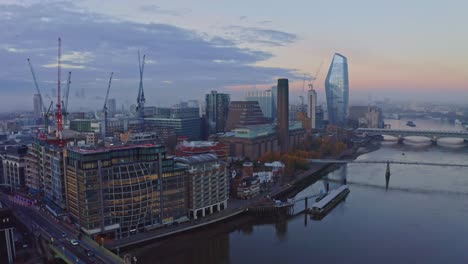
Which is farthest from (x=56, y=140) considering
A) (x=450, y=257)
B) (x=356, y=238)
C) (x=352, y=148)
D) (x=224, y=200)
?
(x=352, y=148)

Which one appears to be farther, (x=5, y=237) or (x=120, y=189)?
(x=120, y=189)

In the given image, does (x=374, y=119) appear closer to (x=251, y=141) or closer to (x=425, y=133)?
(x=425, y=133)

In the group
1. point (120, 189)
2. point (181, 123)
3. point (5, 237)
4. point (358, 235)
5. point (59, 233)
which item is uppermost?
point (181, 123)

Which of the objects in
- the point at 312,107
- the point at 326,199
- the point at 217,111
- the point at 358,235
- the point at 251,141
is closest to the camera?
the point at 358,235

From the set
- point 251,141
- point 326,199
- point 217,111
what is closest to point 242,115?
point 217,111

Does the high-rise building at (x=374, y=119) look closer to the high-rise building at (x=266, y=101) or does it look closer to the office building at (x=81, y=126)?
the high-rise building at (x=266, y=101)

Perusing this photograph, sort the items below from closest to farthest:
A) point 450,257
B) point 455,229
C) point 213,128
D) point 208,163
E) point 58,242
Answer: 1. point 58,242
2. point 450,257
3. point 455,229
4. point 208,163
5. point 213,128

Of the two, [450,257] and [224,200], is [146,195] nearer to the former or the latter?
[224,200]
